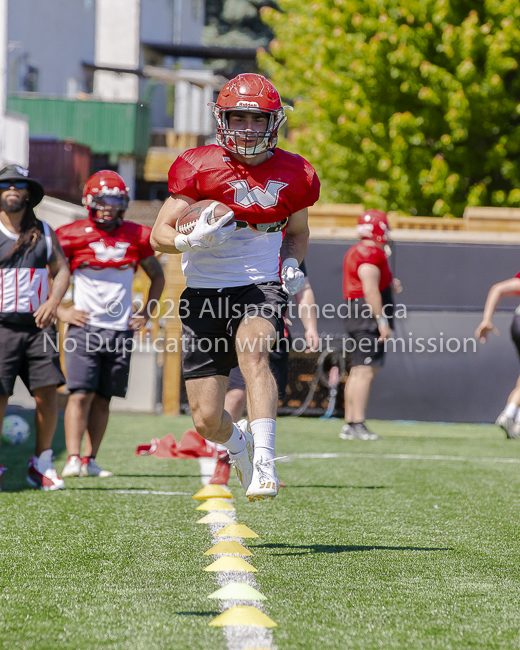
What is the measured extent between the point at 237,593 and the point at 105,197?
3.92 m

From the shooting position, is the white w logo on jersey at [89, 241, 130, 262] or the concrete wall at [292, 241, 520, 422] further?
the concrete wall at [292, 241, 520, 422]

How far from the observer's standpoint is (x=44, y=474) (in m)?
5.95

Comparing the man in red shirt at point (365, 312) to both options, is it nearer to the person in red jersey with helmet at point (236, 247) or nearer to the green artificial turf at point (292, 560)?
the green artificial turf at point (292, 560)

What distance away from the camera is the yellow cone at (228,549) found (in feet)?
12.9

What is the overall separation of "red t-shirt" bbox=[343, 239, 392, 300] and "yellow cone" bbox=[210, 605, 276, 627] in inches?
269

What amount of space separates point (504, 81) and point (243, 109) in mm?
16255

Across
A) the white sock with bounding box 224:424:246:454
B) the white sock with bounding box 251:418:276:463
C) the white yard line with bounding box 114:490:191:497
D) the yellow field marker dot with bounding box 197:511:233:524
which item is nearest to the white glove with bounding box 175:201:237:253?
the white sock with bounding box 251:418:276:463

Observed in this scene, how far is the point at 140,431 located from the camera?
33.4 ft

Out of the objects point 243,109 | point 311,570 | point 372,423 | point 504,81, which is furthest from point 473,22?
point 311,570

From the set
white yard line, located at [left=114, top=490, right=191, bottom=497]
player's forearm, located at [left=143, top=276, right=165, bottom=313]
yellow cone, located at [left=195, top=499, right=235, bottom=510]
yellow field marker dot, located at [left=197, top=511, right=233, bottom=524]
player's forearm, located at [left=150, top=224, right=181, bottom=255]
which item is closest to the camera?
player's forearm, located at [left=150, top=224, right=181, bottom=255]

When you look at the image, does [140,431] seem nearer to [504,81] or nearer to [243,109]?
[243,109]

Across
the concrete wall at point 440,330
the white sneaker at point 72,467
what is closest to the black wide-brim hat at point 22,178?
the white sneaker at point 72,467

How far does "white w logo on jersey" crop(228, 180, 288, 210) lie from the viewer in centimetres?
429

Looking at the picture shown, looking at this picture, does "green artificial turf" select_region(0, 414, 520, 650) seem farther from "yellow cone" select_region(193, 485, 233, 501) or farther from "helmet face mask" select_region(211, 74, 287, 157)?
"helmet face mask" select_region(211, 74, 287, 157)
